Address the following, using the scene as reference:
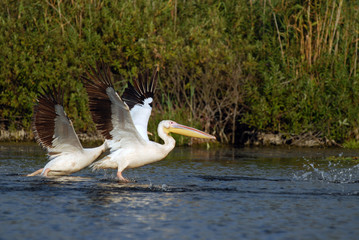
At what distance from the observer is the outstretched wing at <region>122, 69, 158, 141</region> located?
920cm

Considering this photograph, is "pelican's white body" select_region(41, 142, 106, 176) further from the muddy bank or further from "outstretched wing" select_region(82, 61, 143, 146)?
the muddy bank

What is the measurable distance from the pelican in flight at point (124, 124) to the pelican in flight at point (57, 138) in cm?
25

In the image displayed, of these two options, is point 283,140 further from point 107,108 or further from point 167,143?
point 107,108

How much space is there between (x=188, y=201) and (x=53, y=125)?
8.22 ft

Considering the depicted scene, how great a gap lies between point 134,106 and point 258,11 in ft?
22.8

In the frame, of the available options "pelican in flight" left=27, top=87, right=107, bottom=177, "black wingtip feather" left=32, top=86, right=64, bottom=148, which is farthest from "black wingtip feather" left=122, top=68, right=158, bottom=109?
"black wingtip feather" left=32, top=86, right=64, bottom=148

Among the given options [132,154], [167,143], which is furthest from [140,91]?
[132,154]

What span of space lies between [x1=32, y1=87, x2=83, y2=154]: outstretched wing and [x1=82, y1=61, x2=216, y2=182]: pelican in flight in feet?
Result: 1.24

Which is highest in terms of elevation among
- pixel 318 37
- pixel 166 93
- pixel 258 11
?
pixel 258 11

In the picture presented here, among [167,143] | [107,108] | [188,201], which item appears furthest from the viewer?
[167,143]

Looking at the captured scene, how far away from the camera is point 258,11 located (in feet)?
50.6

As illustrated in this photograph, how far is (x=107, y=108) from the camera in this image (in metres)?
8.09

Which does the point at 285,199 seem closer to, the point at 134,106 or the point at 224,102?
the point at 134,106

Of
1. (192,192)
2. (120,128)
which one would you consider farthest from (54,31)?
(192,192)
